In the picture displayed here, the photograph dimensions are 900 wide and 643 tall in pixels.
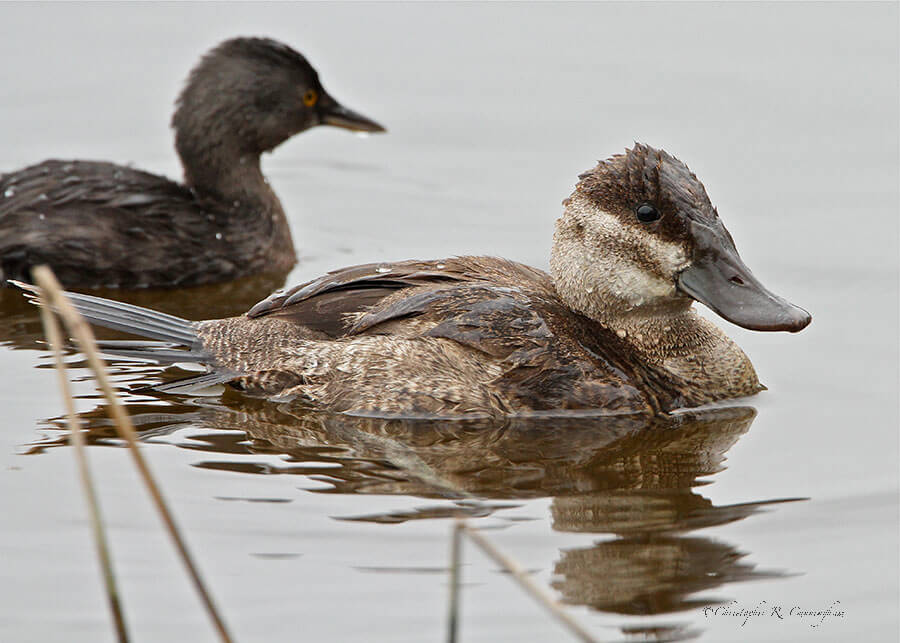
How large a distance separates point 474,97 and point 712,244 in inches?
199

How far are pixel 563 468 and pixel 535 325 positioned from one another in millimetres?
655

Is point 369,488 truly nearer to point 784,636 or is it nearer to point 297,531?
point 297,531

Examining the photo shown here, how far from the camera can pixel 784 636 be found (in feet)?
16.3

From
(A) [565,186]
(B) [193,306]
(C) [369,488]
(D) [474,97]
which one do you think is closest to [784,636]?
(C) [369,488]

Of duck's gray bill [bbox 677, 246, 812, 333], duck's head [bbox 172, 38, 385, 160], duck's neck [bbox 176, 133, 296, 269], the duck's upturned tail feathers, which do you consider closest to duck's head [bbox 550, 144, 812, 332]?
duck's gray bill [bbox 677, 246, 812, 333]

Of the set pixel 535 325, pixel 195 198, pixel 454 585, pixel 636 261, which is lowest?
pixel 454 585

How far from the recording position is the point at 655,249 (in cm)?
656

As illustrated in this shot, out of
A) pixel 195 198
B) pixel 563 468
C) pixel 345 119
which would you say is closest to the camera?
pixel 563 468

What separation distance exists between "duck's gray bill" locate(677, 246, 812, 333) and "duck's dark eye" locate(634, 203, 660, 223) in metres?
0.27

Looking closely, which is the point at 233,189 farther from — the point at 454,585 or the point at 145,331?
the point at 454,585

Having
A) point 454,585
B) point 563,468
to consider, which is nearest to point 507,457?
point 563,468

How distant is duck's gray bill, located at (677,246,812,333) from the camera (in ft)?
A: 21.3

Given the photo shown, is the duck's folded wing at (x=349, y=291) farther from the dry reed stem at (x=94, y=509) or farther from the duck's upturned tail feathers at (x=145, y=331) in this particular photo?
the dry reed stem at (x=94, y=509)

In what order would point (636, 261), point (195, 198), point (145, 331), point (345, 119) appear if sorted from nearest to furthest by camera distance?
point (636, 261)
point (145, 331)
point (195, 198)
point (345, 119)
